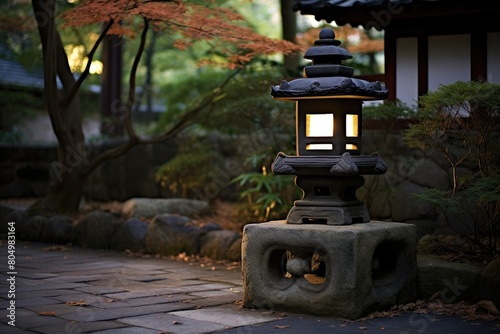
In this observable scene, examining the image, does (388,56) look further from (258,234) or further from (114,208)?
(114,208)

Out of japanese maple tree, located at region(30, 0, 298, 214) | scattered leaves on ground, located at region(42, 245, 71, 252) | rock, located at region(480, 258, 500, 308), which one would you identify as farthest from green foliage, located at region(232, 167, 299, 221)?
rock, located at region(480, 258, 500, 308)

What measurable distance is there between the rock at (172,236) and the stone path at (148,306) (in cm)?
100

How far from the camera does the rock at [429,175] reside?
9617 mm

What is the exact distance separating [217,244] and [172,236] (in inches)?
31.5

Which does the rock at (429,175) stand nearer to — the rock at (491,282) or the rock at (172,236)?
the rock at (491,282)

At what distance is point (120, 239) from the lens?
36.9 ft

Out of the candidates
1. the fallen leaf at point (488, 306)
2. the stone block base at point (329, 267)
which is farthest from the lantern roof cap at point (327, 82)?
the fallen leaf at point (488, 306)

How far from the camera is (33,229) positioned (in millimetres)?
12141

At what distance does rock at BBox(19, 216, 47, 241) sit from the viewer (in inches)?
476

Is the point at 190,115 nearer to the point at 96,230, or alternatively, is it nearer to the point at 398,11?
the point at 96,230

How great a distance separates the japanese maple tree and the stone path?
3.04m

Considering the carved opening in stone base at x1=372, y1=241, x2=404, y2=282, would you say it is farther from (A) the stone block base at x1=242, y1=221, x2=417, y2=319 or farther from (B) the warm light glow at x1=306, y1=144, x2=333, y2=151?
(B) the warm light glow at x1=306, y1=144, x2=333, y2=151

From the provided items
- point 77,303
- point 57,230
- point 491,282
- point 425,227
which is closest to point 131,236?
point 57,230

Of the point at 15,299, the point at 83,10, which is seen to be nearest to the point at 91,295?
the point at 15,299
